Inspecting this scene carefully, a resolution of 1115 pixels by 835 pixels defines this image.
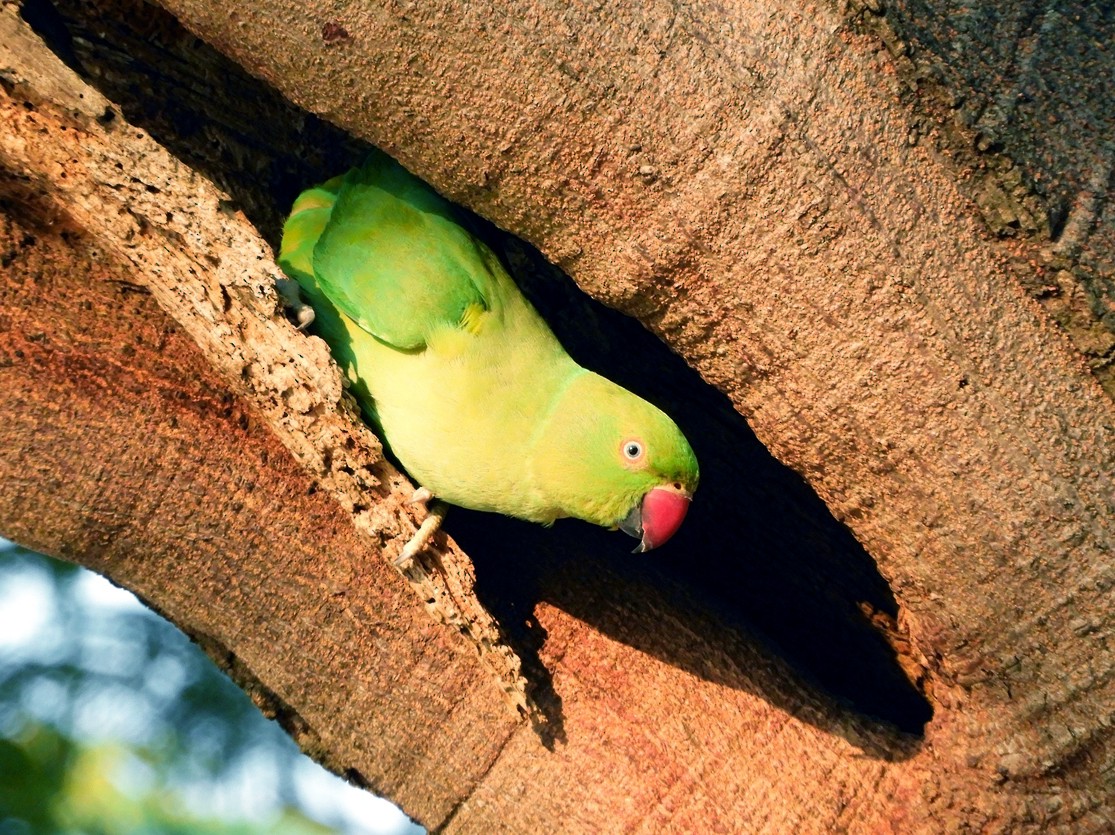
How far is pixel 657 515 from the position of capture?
8.80 feet

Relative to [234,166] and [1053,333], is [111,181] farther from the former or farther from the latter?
[1053,333]

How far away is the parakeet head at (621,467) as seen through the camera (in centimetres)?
265

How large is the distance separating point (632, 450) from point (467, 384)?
0.57 metres

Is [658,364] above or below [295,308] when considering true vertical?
above

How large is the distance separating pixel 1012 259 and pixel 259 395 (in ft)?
6.11

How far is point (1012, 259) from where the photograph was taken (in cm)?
189

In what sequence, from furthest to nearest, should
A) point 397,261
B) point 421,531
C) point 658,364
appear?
1. point 658,364
2. point 397,261
3. point 421,531

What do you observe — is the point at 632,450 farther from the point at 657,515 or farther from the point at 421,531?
the point at 421,531

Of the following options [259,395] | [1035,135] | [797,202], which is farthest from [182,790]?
[1035,135]

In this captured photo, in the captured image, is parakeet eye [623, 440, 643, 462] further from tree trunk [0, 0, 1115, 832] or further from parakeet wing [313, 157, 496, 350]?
parakeet wing [313, 157, 496, 350]

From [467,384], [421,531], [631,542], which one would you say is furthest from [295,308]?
[631,542]

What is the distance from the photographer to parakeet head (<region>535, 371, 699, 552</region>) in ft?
8.68

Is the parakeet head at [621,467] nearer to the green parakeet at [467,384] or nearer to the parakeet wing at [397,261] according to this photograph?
the green parakeet at [467,384]

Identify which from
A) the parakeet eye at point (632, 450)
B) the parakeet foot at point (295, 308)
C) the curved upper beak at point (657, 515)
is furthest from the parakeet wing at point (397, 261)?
the curved upper beak at point (657, 515)
